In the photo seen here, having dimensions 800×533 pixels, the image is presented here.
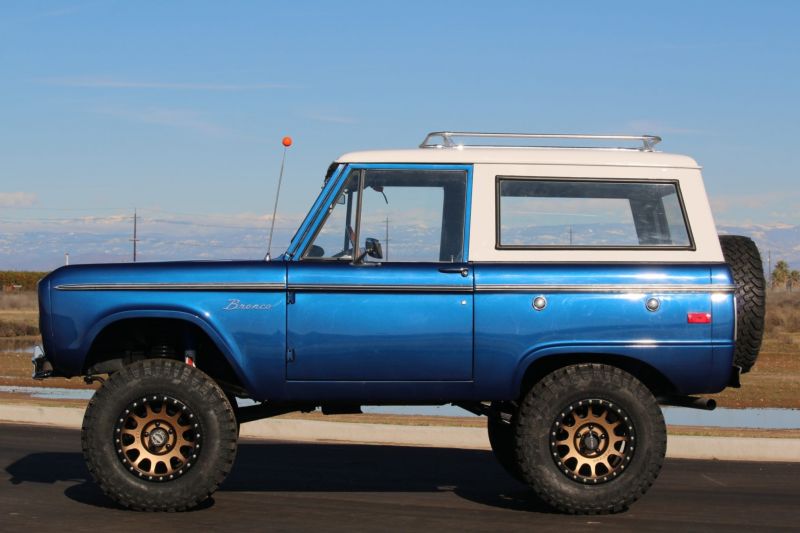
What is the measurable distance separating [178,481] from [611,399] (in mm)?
2935

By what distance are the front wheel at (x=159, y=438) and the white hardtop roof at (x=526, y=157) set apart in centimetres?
194

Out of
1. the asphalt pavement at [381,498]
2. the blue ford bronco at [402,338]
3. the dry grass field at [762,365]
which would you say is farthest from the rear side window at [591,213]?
the dry grass field at [762,365]

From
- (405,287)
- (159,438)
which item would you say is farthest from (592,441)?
(159,438)

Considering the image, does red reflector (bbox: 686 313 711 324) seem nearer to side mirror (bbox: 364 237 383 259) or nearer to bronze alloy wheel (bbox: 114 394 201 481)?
side mirror (bbox: 364 237 383 259)

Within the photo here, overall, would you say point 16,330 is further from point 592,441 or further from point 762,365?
point 592,441

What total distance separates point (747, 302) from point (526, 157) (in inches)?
72.5

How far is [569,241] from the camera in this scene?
27.8ft

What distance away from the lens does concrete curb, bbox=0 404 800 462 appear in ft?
38.8

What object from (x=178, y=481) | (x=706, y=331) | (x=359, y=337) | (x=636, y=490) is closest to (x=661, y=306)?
(x=706, y=331)

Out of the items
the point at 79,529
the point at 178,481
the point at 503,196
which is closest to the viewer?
the point at 79,529

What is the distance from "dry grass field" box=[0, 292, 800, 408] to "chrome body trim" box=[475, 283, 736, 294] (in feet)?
55.0

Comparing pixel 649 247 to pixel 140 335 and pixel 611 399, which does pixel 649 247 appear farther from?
pixel 140 335

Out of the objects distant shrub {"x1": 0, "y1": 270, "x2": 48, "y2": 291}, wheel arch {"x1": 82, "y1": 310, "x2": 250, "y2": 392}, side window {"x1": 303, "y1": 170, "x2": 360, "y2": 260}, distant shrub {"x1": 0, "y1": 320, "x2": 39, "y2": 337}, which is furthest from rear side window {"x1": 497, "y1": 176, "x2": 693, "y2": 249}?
distant shrub {"x1": 0, "y1": 270, "x2": 48, "y2": 291}

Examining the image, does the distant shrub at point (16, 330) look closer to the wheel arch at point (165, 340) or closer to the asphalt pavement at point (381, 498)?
the asphalt pavement at point (381, 498)
